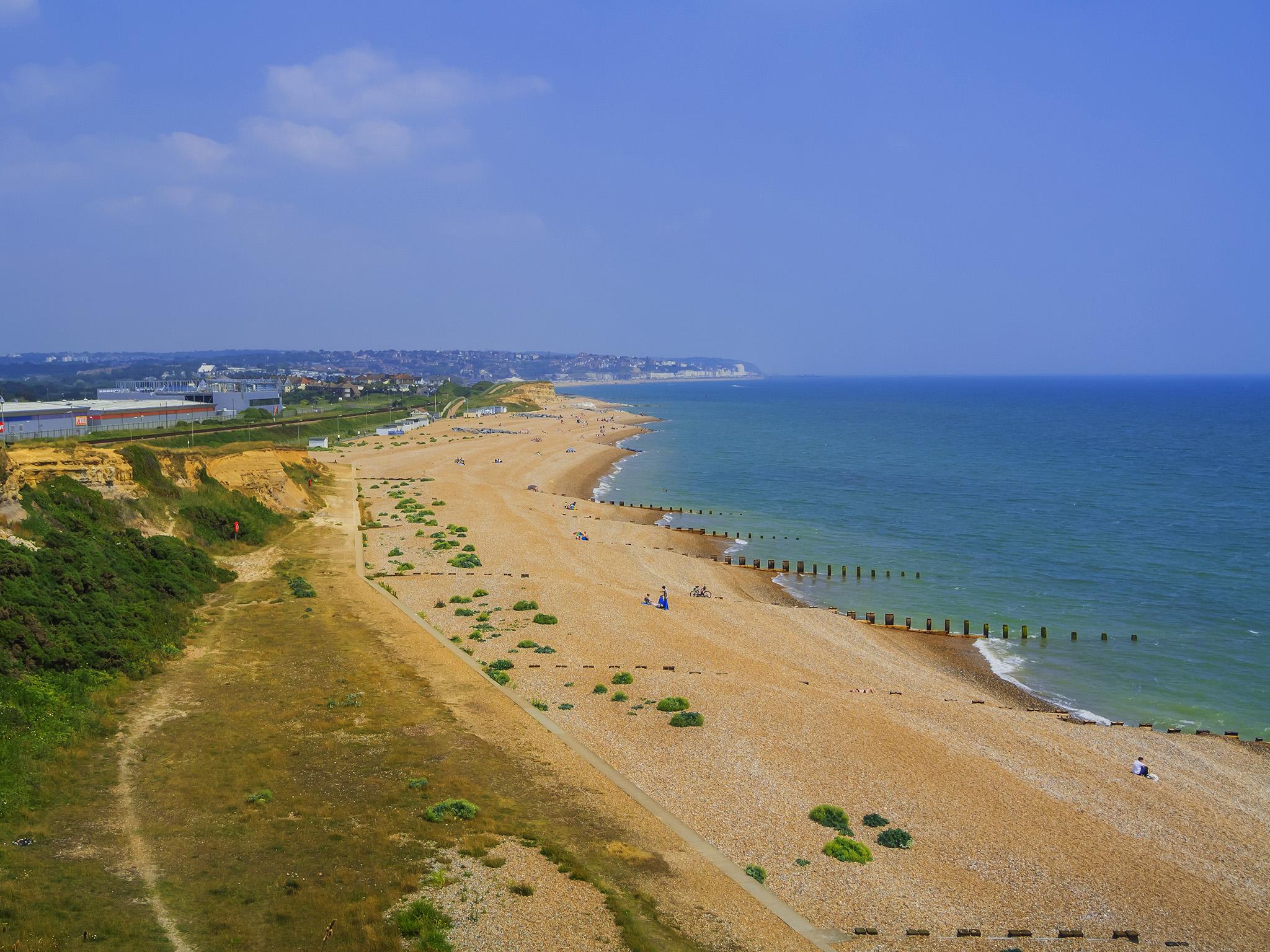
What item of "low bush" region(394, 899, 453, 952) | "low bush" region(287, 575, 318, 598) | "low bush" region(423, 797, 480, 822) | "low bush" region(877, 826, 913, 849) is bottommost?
"low bush" region(877, 826, 913, 849)

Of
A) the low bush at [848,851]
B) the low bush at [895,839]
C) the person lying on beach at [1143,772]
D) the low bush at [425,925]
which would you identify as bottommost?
the person lying on beach at [1143,772]

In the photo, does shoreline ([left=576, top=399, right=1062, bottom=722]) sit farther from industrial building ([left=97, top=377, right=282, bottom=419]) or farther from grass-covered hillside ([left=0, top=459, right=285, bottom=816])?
industrial building ([left=97, top=377, right=282, bottom=419])

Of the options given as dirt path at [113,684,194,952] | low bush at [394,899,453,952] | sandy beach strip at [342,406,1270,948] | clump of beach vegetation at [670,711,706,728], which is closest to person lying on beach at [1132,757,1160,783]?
sandy beach strip at [342,406,1270,948]

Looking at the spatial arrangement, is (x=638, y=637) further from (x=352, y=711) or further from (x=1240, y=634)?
(x=1240, y=634)

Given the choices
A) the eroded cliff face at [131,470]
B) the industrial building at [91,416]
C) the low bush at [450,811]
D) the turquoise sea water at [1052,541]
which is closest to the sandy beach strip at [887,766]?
the low bush at [450,811]

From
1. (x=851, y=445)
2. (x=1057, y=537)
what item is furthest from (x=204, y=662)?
(x=851, y=445)

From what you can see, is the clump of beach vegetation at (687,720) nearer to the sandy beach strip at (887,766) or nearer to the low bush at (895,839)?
the sandy beach strip at (887,766)
